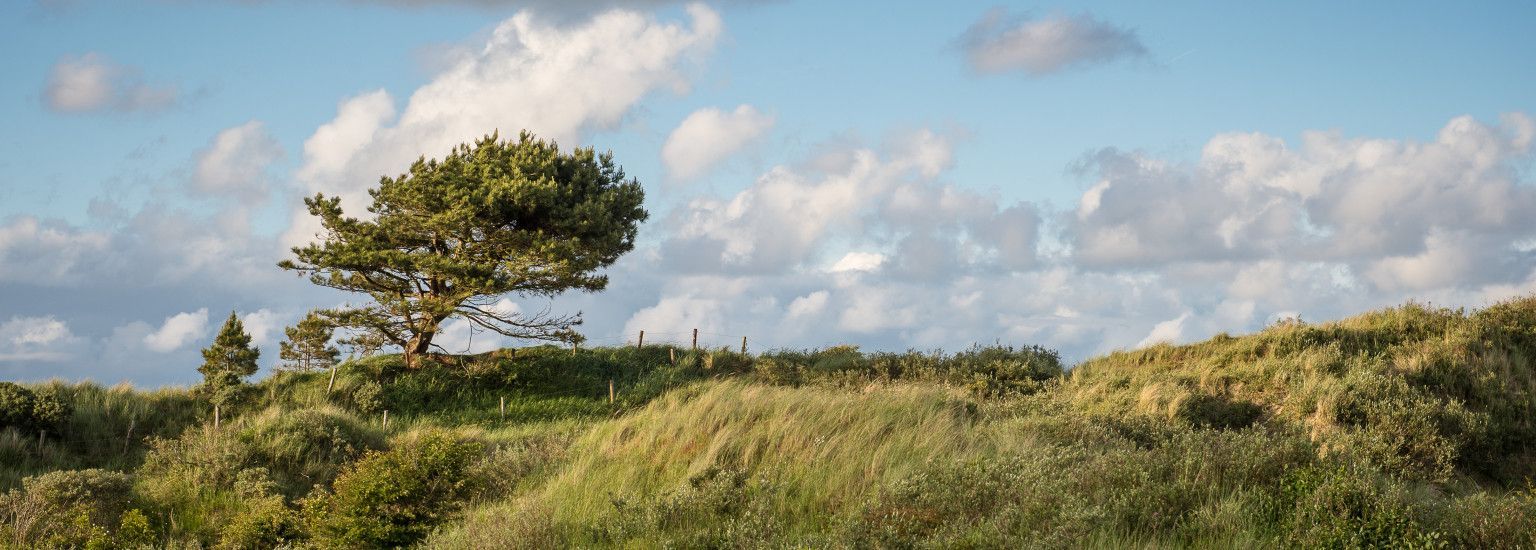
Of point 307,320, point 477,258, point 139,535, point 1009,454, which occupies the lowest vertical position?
point 139,535

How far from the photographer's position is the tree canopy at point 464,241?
28.4m

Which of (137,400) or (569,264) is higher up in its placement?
(569,264)

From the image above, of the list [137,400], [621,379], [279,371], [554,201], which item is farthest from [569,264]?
[137,400]

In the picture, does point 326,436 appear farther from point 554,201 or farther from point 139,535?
point 554,201

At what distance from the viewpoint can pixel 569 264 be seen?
93.8 ft

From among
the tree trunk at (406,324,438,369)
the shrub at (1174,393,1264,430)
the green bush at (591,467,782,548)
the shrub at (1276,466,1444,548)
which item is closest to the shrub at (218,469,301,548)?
the green bush at (591,467,782,548)

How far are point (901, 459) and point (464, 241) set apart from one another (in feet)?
73.1

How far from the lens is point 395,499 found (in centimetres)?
1137

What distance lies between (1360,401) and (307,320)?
2649 centimetres

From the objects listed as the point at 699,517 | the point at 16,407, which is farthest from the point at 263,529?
the point at 16,407

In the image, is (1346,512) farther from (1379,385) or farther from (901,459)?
(1379,385)

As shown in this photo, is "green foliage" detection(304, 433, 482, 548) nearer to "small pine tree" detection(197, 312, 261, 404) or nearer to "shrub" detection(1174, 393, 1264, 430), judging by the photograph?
"shrub" detection(1174, 393, 1264, 430)

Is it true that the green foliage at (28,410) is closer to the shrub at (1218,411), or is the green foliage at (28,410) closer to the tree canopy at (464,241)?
the tree canopy at (464,241)

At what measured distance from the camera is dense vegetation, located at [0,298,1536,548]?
7.88 meters
